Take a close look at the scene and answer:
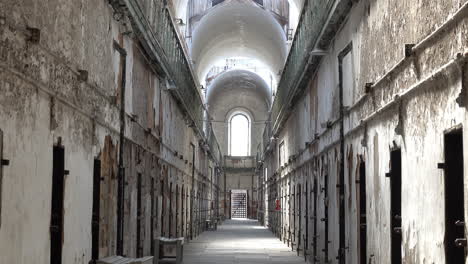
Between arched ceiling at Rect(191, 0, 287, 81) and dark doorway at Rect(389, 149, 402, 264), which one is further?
Result: arched ceiling at Rect(191, 0, 287, 81)

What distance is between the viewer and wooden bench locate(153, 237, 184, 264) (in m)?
17.7

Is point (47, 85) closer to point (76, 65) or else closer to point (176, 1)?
point (76, 65)

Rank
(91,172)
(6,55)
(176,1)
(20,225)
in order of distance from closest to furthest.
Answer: (6,55) → (20,225) → (91,172) → (176,1)

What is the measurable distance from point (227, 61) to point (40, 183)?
39.2m

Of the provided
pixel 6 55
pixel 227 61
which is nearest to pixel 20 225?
pixel 6 55

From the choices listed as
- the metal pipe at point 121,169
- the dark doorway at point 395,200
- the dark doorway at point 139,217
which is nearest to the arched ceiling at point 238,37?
the dark doorway at point 139,217

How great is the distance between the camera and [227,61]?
46.7 meters

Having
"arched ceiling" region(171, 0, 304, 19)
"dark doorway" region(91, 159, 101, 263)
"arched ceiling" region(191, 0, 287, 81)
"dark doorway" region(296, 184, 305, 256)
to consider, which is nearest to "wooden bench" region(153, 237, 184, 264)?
"dark doorway" region(296, 184, 305, 256)

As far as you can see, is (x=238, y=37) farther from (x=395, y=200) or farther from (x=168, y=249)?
(x=395, y=200)

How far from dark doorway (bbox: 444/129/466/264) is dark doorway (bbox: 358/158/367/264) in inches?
188

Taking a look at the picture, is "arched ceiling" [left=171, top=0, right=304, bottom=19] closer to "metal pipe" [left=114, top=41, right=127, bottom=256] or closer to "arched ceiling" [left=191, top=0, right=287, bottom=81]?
"arched ceiling" [left=191, top=0, right=287, bottom=81]

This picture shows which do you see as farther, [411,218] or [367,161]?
[367,161]

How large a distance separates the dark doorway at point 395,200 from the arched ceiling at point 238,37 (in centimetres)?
2213

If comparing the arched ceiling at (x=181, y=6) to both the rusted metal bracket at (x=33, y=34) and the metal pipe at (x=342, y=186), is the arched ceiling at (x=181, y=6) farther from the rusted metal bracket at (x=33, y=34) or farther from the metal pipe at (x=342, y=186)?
the rusted metal bracket at (x=33, y=34)
